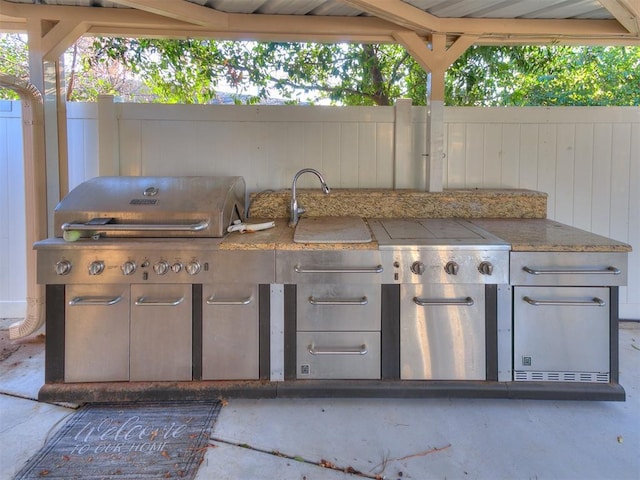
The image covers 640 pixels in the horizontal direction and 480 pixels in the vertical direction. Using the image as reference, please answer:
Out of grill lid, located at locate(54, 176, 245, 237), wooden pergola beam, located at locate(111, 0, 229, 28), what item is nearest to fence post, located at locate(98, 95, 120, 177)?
grill lid, located at locate(54, 176, 245, 237)

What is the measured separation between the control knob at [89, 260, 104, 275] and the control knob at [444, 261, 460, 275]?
1.81 metres

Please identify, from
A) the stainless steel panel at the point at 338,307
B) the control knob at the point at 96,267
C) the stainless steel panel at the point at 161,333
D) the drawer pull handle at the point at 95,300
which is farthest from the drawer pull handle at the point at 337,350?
the control knob at the point at 96,267

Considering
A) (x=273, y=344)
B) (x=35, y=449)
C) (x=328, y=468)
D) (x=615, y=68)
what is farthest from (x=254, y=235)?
(x=615, y=68)

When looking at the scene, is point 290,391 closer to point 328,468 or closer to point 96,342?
point 328,468

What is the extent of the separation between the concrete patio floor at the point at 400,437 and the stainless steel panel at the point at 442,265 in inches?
28.4

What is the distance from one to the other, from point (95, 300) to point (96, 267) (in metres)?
0.18

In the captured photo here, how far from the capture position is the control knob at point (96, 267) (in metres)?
2.05

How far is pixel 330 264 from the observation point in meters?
2.08

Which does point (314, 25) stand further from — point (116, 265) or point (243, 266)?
point (116, 265)

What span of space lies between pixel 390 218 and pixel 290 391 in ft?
4.60

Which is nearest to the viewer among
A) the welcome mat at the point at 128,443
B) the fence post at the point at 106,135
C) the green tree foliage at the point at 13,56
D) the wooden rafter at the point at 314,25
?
the welcome mat at the point at 128,443

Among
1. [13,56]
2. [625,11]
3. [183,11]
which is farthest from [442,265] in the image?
[13,56]

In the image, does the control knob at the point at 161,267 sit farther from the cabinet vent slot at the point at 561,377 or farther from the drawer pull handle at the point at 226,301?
the cabinet vent slot at the point at 561,377

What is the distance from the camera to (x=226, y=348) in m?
2.14
